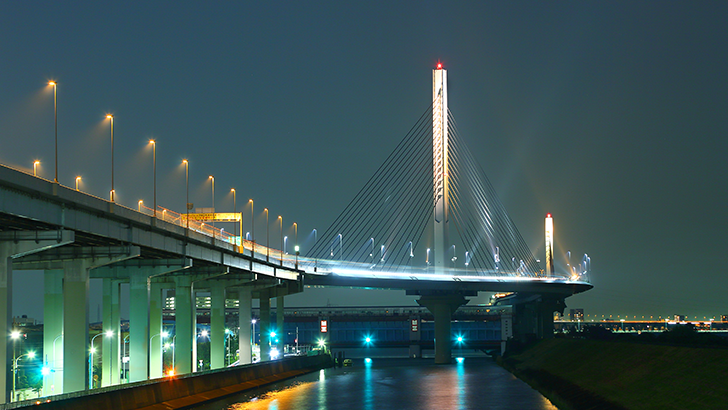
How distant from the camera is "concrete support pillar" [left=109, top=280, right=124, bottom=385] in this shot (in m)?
63.5

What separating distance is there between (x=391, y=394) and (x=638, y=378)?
25437 mm

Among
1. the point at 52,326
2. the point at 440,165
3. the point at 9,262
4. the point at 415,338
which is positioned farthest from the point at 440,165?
the point at 415,338

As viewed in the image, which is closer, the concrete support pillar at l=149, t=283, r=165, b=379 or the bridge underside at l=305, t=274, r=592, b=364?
the concrete support pillar at l=149, t=283, r=165, b=379

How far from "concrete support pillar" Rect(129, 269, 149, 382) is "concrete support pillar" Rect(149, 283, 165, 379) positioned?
6.87 meters

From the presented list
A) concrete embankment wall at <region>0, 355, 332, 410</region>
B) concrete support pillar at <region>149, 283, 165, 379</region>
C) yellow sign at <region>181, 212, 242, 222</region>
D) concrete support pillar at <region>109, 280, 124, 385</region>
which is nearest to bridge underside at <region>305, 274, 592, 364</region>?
yellow sign at <region>181, 212, 242, 222</region>

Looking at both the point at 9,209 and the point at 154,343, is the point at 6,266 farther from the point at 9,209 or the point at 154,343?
the point at 154,343

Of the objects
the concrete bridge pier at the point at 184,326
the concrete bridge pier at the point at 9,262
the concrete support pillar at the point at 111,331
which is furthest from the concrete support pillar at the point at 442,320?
the concrete bridge pier at the point at 9,262

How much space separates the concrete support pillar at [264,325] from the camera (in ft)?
341

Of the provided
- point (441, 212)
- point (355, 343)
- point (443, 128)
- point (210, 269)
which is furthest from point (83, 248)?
point (355, 343)

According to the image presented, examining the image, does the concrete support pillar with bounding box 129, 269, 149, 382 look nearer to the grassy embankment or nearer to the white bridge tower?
the grassy embankment

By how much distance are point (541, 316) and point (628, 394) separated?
98.7 meters

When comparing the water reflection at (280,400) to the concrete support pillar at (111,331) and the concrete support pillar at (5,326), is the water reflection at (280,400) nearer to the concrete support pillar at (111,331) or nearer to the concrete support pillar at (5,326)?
the concrete support pillar at (111,331)

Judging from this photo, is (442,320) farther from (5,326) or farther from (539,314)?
(5,326)

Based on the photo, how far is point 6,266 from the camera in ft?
116
